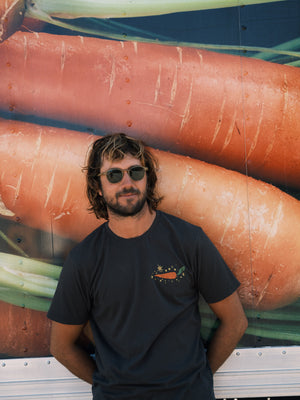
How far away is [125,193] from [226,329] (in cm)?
79

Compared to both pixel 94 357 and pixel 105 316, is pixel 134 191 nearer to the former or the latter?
pixel 105 316

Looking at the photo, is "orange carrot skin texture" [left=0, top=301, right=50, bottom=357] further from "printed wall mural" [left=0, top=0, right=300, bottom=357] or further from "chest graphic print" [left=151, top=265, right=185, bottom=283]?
"chest graphic print" [left=151, top=265, right=185, bottom=283]

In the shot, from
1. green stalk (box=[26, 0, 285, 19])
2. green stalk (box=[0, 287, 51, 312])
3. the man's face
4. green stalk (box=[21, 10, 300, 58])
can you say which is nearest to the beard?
the man's face

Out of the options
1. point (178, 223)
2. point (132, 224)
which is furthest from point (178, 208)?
point (132, 224)

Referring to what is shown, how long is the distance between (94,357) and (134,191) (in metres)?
0.88

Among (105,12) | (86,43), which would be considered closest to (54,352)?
(86,43)

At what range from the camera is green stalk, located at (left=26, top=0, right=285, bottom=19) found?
184 centimetres

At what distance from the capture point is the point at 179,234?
1637 millimetres

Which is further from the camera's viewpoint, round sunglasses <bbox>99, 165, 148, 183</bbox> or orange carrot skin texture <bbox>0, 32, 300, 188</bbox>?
orange carrot skin texture <bbox>0, 32, 300, 188</bbox>

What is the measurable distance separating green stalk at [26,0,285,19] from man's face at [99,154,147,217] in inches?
30.0

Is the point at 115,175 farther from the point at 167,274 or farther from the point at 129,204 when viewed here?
the point at 167,274

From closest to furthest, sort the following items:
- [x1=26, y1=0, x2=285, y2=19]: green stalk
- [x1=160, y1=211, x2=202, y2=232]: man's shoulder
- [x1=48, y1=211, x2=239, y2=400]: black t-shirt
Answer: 1. [x1=48, y1=211, x2=239, y2=400]: black t-shirt
2. [x1=160, y1=211, x2=202, y2=232]: man's shoulder
3. [x1=26, y1=0, x2=285, y2=19]: green stalk

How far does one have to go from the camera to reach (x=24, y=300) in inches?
74.0

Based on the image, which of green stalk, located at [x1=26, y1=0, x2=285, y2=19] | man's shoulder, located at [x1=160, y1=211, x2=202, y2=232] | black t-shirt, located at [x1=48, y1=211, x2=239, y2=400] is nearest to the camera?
black t-shirt, located at [x1=48, y1=211, x2=239, y2=400]
